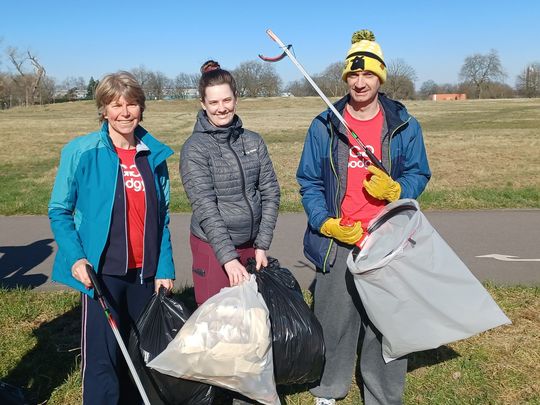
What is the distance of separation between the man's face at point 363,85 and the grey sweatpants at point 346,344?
2.64 ft

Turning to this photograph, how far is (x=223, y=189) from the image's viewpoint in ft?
9.04

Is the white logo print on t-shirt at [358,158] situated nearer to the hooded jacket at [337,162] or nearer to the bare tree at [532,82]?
the hooded jacket at [337,162]

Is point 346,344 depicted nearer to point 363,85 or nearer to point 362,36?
point 363,85

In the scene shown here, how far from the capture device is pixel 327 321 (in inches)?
123

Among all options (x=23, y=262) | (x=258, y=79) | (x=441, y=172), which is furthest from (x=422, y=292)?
(x=258, y=79)

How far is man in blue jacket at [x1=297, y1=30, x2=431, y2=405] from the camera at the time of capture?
284cm

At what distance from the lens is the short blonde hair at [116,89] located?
2.59 m

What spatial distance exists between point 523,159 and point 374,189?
12.6 metres

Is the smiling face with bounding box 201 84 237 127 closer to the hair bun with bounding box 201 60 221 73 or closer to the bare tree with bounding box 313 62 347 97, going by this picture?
the hair bun with bounding box 201 60 221 73

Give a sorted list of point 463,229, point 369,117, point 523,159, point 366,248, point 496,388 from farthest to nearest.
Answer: point 523,159
point 463,229
point 496,388
point 369,117
point 366,248

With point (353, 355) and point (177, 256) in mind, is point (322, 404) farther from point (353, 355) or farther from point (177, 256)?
point (177, 256)

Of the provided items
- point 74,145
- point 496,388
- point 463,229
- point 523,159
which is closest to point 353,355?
point 496,388

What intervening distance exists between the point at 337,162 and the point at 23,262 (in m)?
4.37

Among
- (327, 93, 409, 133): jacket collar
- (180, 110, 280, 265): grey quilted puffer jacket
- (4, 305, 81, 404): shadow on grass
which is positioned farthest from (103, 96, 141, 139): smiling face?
(4, 305, 81, 404): shadow on grass
